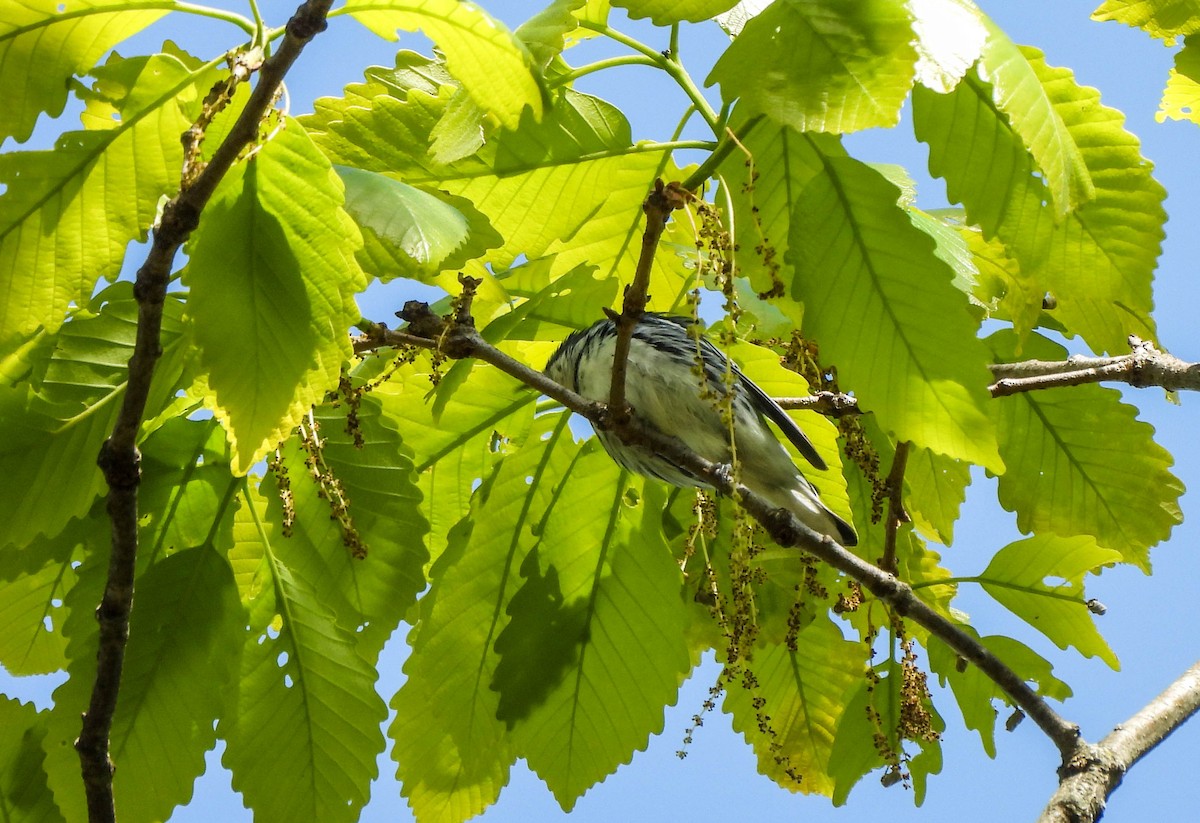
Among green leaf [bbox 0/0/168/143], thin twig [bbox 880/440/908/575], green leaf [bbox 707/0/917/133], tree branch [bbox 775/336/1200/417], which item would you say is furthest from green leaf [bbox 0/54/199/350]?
thin twig [bbox 880/440/908/575]

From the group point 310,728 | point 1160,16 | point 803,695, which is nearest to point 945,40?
point 1160,16

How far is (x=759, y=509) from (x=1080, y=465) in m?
0.88

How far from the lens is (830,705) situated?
2436 mm

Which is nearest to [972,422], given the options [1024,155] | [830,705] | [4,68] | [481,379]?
[1024,155]

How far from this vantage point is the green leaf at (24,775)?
2.05m

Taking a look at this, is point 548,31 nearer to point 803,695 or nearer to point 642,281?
point 642,281

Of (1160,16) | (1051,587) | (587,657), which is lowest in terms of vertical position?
(587,657)

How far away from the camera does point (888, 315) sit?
1.63 m

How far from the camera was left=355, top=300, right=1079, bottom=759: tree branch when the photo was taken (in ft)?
5.11

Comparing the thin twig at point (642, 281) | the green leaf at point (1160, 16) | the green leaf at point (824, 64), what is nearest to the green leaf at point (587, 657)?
the thin twig at point (642, 281)

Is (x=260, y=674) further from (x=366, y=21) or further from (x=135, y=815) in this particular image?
(x=366, y=21)

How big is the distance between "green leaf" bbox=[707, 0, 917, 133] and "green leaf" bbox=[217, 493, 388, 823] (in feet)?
3.30

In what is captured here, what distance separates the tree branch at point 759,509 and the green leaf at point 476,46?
37cm

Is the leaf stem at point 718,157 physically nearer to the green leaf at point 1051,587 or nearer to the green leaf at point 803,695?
the green leaf at point 1051,587
